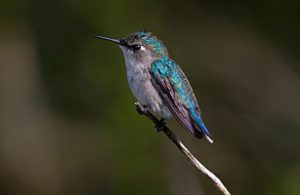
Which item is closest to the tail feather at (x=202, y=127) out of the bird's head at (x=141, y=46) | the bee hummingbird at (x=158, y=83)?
the bee hummingbird at (x=158, y=83)

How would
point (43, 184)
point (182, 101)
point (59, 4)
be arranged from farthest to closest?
point (59, 4) → point (43, 184) → point (182, 101)

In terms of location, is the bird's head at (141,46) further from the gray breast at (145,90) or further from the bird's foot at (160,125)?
the bird's foot at (160,125)

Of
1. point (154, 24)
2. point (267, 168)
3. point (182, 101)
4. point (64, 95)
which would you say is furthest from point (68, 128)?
point (182, 101)

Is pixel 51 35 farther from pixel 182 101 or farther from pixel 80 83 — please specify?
pixel 182 101

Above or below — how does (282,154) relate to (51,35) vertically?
below

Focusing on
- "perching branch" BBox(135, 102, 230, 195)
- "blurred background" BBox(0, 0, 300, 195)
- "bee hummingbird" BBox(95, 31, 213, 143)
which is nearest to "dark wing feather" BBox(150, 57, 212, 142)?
"bee hummingbird" BBox(95, 31, 213, 143)

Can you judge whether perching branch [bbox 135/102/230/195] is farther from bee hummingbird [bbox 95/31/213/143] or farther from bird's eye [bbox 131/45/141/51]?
bird's eye [bbox 131/45/141/51]

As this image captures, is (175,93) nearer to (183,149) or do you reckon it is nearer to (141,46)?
(141,46)
